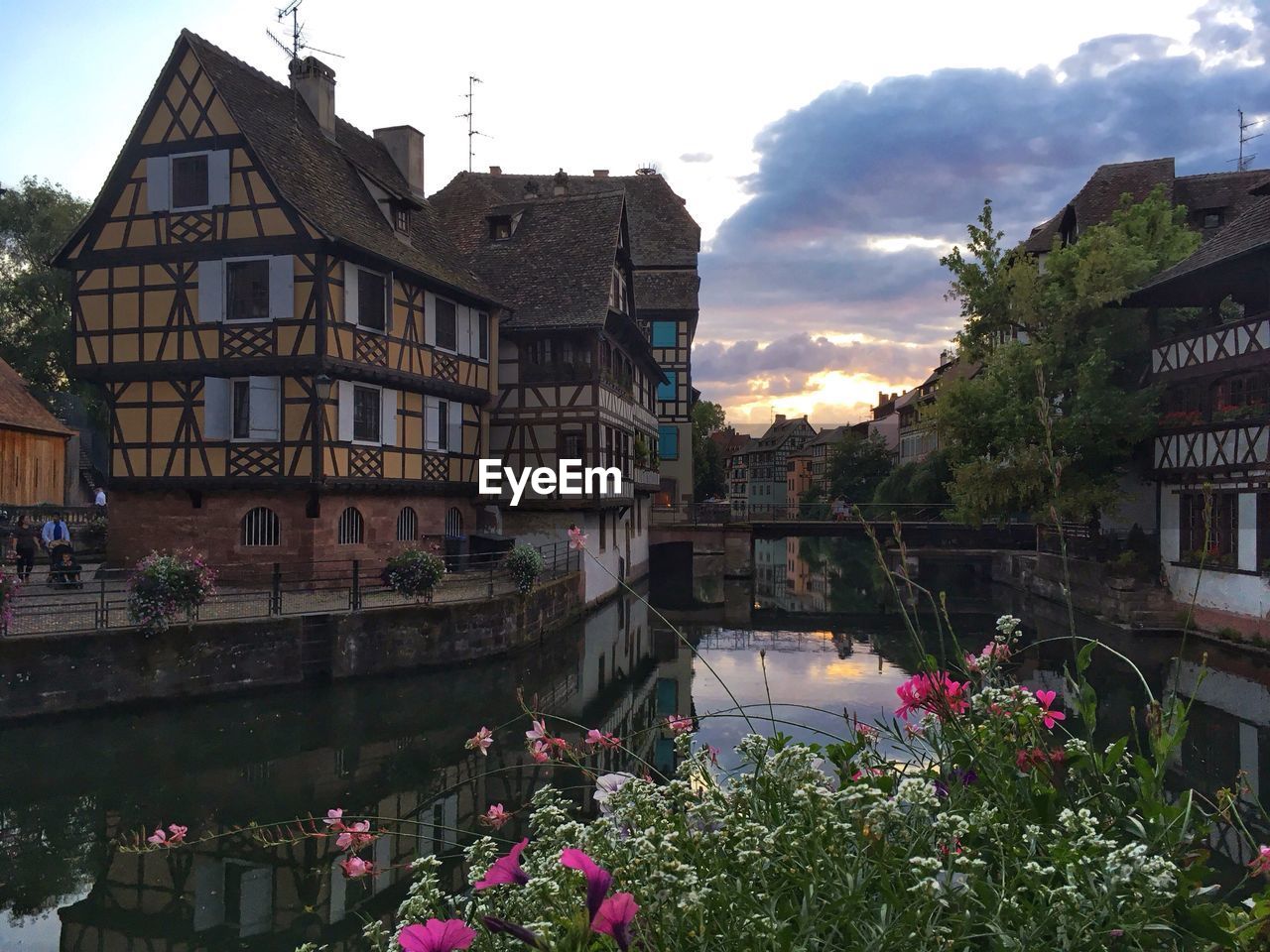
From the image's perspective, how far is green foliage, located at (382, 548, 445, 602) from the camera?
59.6 feet

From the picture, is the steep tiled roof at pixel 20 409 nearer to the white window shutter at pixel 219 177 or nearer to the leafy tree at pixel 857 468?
the white window shutter at pixel 219 177

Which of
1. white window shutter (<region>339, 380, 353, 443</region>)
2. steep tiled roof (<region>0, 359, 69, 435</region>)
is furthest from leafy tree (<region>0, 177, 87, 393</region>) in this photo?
white window shutter (<region>339, 380, 353, 443</region>)

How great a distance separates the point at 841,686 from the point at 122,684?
41.0ft

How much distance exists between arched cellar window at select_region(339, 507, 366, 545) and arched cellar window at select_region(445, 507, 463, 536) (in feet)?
11.6

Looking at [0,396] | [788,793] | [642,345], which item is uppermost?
[642,345]

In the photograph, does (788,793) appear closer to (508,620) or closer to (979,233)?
(508,620)

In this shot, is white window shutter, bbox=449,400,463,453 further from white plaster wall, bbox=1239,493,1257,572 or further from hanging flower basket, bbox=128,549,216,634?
white plaster wall, bbox=1239,493,1257,572

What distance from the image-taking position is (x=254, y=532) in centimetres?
2031

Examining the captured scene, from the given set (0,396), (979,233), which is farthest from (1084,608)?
(0,396)

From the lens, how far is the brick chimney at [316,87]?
81.6ft

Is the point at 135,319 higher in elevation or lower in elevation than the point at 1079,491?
higher

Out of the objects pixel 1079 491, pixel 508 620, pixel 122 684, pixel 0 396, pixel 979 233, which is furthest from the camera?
pixel 0 396

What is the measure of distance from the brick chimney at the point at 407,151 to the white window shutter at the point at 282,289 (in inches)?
367

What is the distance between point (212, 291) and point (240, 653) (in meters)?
8.90
